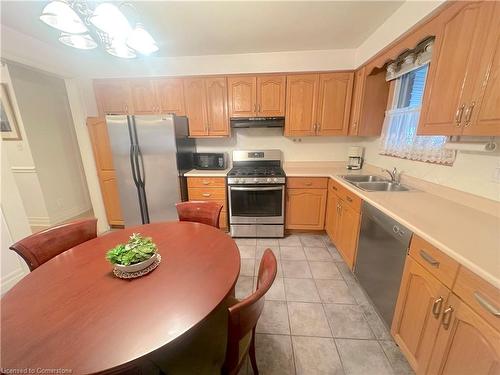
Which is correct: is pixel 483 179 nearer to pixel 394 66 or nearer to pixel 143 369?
pixel 394 66

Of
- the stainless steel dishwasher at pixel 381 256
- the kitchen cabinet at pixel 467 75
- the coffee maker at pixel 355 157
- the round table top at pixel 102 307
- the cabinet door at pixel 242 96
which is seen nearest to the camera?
the round table top at pixel 102 307

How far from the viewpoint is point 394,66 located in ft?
6.98

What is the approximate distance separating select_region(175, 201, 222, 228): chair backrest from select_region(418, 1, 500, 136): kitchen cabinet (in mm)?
1694

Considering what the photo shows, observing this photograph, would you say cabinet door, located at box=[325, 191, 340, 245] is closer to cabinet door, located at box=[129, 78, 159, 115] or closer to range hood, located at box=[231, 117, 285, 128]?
range hood, located at box=[231, 117, 285, 128]

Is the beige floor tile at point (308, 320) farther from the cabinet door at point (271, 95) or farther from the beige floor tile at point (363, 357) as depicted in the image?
the cabinet door at point (271, 95)

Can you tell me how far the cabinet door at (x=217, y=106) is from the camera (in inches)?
108

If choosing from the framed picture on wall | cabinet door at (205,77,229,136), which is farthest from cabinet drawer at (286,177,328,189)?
the framed picture on wall

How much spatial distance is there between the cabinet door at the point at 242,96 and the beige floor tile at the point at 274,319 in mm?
2324

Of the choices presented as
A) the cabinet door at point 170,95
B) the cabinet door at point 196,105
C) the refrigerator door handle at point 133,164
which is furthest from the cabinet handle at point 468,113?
the refrigerator door handle at point 133,164

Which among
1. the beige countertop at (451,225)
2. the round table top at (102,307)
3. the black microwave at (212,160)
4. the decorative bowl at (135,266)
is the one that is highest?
the black microwave at (212,160)

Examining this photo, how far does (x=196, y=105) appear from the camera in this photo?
2.81 meters

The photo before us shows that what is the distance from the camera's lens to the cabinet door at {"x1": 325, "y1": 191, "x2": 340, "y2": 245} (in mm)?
2342

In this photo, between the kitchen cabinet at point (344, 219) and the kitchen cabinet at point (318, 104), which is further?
the kitchen cabinet at point (318, 104)

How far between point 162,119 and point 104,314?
2263 mm
